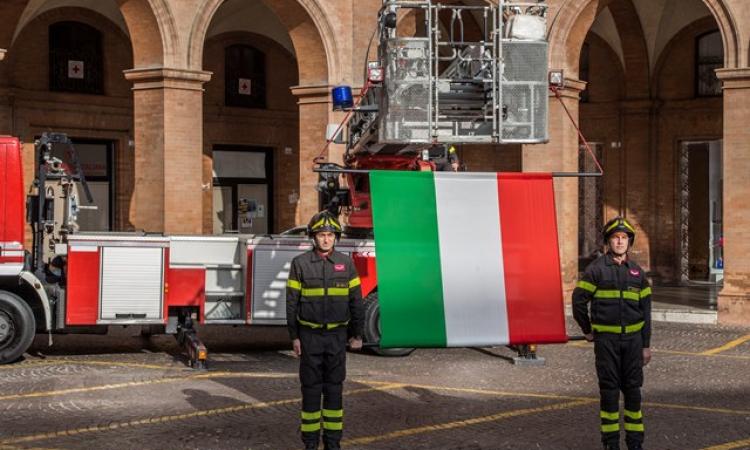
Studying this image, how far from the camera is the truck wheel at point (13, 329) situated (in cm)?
1263

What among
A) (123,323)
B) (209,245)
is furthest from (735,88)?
(123,323)

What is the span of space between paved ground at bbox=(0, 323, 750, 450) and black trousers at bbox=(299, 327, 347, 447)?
0.71 m

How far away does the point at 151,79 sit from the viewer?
18562 millimetres

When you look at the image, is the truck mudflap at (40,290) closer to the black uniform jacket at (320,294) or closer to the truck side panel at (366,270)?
the truck side panel at (366,270)

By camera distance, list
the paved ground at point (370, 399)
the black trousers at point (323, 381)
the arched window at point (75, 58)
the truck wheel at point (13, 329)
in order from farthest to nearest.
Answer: the arched window at point (75, 58) < the truck wheel at point (13, 329) < the paved ground at point (370, 399) < the black trousers at point (323, 381)

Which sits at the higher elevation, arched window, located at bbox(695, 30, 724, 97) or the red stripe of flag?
arched window, located at bbox(695, 30, 724, 97)

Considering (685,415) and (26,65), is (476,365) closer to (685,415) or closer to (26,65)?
(685,415)

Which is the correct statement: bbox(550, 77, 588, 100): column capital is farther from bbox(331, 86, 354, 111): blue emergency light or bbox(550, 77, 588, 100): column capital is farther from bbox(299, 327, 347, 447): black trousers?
bbox(299, 327, 347, 447): black trousers

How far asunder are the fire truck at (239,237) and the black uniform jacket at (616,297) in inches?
140

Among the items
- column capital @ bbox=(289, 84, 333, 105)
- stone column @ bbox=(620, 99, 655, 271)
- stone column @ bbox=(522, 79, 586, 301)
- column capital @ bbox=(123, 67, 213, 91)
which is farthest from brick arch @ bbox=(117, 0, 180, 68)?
stone column @ bbox=(620, 99, 655, 271)

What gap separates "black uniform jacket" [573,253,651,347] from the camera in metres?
7.94

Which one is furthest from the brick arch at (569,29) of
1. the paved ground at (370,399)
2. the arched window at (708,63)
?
the paved ground at (370,399)

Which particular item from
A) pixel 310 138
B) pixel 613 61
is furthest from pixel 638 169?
pixel 310 138

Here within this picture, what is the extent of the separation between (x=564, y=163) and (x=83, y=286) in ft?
31.6
